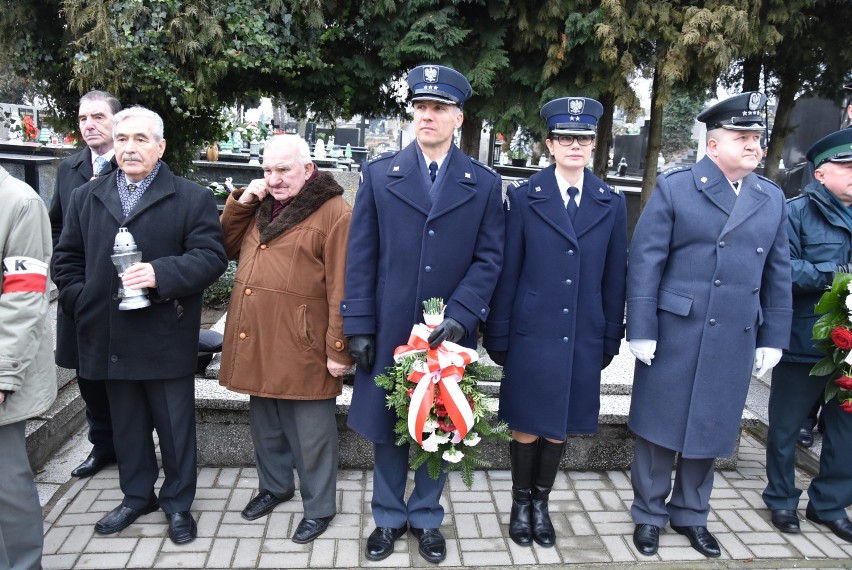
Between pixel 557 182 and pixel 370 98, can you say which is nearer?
pixel 557 182

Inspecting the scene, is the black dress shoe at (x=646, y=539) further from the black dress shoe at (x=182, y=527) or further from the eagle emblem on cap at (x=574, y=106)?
the black dress shoe at (x=182, y=527)

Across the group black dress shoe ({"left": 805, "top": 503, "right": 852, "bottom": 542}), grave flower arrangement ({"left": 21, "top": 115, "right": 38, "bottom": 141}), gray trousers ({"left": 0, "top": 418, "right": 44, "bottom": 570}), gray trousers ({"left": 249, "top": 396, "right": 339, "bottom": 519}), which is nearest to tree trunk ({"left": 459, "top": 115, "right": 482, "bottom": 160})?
gray trousers ({"left": 249, "top": 396, "right": 339, "bottom": 519})

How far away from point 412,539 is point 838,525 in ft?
7.40

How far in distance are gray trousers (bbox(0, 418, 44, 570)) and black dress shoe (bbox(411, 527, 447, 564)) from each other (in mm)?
1647

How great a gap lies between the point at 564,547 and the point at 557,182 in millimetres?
1801

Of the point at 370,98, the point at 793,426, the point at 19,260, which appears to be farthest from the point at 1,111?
the point at 793,426

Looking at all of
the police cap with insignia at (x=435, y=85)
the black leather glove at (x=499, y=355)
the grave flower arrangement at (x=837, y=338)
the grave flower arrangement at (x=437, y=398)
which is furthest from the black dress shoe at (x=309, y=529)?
the grave flower arrangement at (x=837, y=338)

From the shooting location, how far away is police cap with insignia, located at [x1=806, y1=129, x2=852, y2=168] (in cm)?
356

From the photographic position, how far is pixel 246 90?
20.8 feet

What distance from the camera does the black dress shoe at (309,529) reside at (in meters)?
3.46

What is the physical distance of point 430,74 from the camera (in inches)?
120

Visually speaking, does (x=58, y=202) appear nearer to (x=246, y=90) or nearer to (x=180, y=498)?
(x=180, y=498)

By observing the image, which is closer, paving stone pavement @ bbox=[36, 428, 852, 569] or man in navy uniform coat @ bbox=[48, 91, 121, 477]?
paving stone pavement @ bbox=[36, 428, 852, 569]

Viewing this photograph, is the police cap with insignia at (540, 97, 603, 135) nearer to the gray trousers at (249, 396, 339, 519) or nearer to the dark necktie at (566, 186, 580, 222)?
the dark necktie at (566, 186, 580, 222)
